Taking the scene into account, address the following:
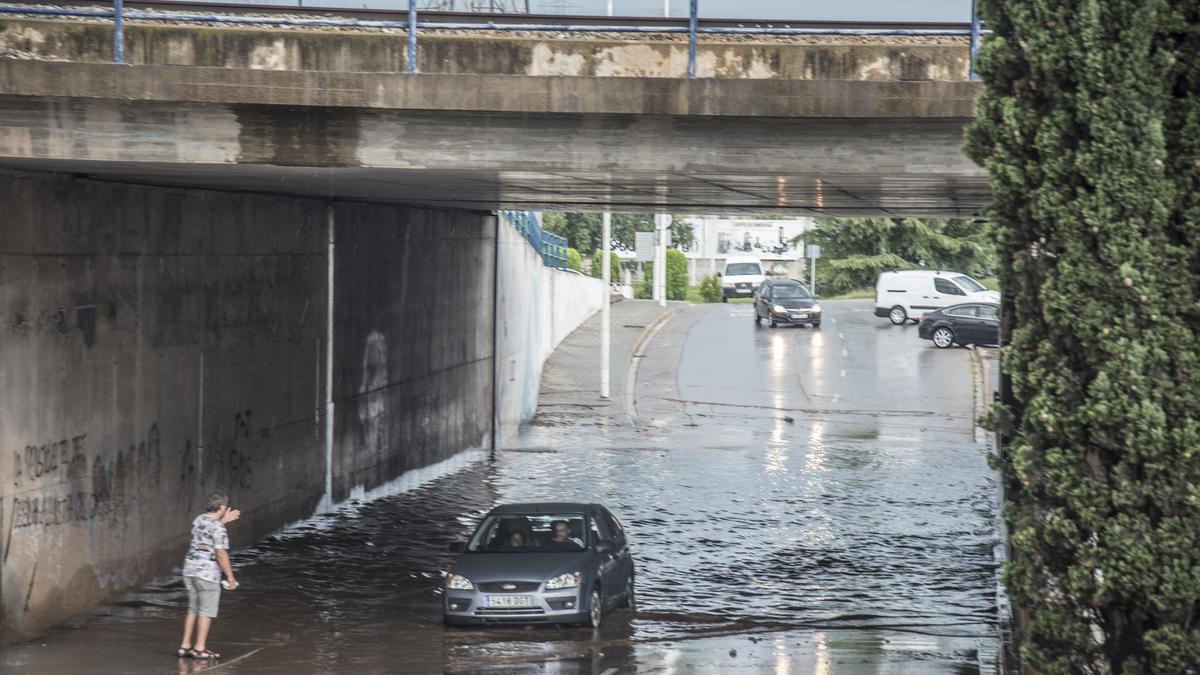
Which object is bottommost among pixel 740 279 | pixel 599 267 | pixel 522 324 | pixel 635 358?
pixel 635 358

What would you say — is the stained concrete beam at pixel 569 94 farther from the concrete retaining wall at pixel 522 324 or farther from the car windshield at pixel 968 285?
the car windshield at pixel 968 285

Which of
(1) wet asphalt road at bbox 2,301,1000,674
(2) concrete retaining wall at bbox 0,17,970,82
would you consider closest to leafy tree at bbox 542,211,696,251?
(1) wet asphalt road at bbox 2,301,1000,674

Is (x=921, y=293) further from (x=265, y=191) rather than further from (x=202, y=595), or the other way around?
(x=202, y=595)

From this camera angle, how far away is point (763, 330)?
54.4m

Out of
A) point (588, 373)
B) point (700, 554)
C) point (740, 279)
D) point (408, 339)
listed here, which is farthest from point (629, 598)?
point (740, 279)

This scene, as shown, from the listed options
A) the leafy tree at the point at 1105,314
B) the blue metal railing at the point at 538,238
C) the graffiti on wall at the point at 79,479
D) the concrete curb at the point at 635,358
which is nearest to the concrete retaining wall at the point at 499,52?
the graffiti on wall at the point at 79,479

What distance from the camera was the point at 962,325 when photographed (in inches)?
1882

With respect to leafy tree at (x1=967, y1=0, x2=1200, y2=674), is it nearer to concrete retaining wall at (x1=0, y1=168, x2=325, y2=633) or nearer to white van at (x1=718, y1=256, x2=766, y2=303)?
concrete retaining wall at (x1=0, y1=168, x2=325, y2=633)

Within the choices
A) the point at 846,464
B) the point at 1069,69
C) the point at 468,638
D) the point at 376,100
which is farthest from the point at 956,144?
the point at 846,464

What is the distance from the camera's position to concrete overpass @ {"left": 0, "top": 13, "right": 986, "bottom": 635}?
1398cm

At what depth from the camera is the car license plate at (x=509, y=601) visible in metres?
15.6

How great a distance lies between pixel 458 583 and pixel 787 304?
39.0 meters

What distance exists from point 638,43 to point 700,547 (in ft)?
25.6

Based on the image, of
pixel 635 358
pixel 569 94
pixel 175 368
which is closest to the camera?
pixel 569 94
